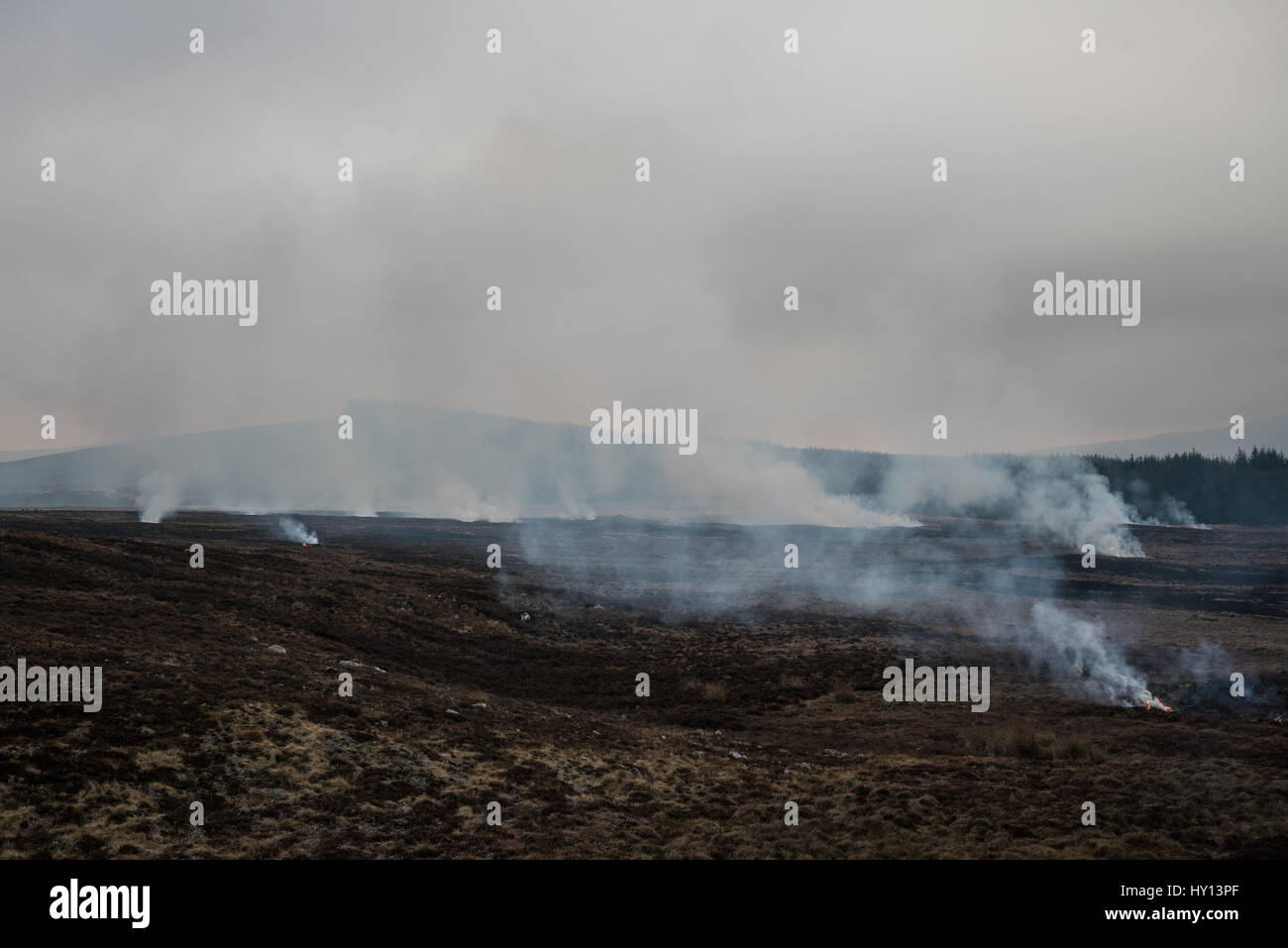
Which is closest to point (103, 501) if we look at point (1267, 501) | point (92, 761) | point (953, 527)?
point (953, 527)

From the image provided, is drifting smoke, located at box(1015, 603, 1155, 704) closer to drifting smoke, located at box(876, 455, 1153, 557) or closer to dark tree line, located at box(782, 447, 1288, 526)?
drifting smoke, located at box(876, 455, 1153, 557)

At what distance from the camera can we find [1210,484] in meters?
158

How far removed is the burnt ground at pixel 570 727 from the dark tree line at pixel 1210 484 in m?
Answer: 117

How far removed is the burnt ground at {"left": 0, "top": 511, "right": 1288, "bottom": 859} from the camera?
14.9 m

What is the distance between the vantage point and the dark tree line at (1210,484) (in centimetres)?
14475

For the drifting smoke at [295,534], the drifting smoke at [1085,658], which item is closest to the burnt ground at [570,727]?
the drifting smoke at [1085,658]

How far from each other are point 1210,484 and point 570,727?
183 metres

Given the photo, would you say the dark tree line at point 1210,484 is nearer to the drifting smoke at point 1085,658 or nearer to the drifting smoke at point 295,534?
the drifting smoke at point 1085,658

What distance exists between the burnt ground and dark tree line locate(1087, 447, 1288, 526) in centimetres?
11740

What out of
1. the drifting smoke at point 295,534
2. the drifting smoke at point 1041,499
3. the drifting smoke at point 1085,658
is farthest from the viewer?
the drifting smoke at point 1041,499

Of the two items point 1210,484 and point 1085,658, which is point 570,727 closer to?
point 1085,658

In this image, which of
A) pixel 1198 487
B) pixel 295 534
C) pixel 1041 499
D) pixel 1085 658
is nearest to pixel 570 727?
pixel 1085 658

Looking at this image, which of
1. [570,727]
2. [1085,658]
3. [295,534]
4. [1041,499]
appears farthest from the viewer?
[1041,499]

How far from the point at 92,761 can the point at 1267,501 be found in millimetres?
192236
